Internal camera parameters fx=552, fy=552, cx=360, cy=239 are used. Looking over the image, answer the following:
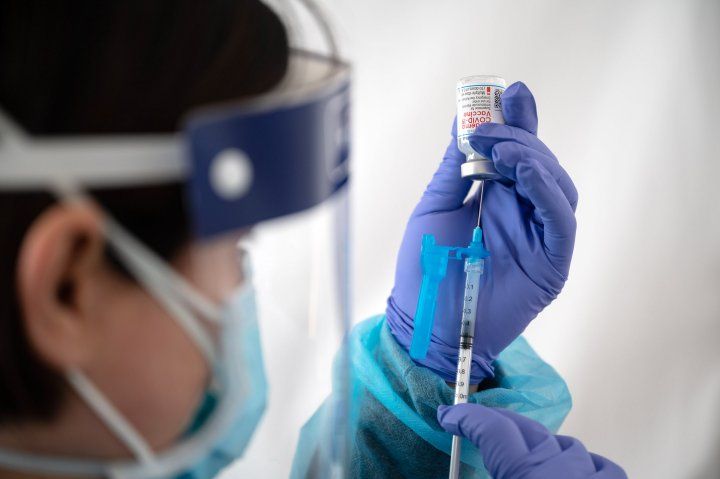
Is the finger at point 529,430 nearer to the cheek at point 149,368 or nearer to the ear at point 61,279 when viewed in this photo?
the cheek at point 149,368

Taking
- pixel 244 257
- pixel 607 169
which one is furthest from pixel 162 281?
pixel 607 169

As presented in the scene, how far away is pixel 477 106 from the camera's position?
0.96m

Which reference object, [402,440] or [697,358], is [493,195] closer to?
[402,440]

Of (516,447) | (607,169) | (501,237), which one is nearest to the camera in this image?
(516,447)

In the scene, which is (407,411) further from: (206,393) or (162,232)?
(162,232)

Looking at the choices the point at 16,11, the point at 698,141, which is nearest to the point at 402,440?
the point at 16,11

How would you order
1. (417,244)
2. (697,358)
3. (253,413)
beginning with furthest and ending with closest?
(697,358), (417,244), (253,413)

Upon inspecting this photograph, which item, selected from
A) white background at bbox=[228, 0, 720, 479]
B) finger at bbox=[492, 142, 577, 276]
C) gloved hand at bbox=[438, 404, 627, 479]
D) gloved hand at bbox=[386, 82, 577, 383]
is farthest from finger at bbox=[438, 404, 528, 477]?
white background at bbox=[228, 0, 720, 479]

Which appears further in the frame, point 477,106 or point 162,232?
point 477,106

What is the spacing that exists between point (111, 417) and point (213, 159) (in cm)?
27

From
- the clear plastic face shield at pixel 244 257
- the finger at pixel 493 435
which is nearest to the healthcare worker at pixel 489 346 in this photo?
the finger at pixel 493 435

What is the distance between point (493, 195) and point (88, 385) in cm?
84

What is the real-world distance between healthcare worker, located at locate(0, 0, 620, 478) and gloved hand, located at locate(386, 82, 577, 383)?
42 cm

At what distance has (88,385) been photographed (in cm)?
51
